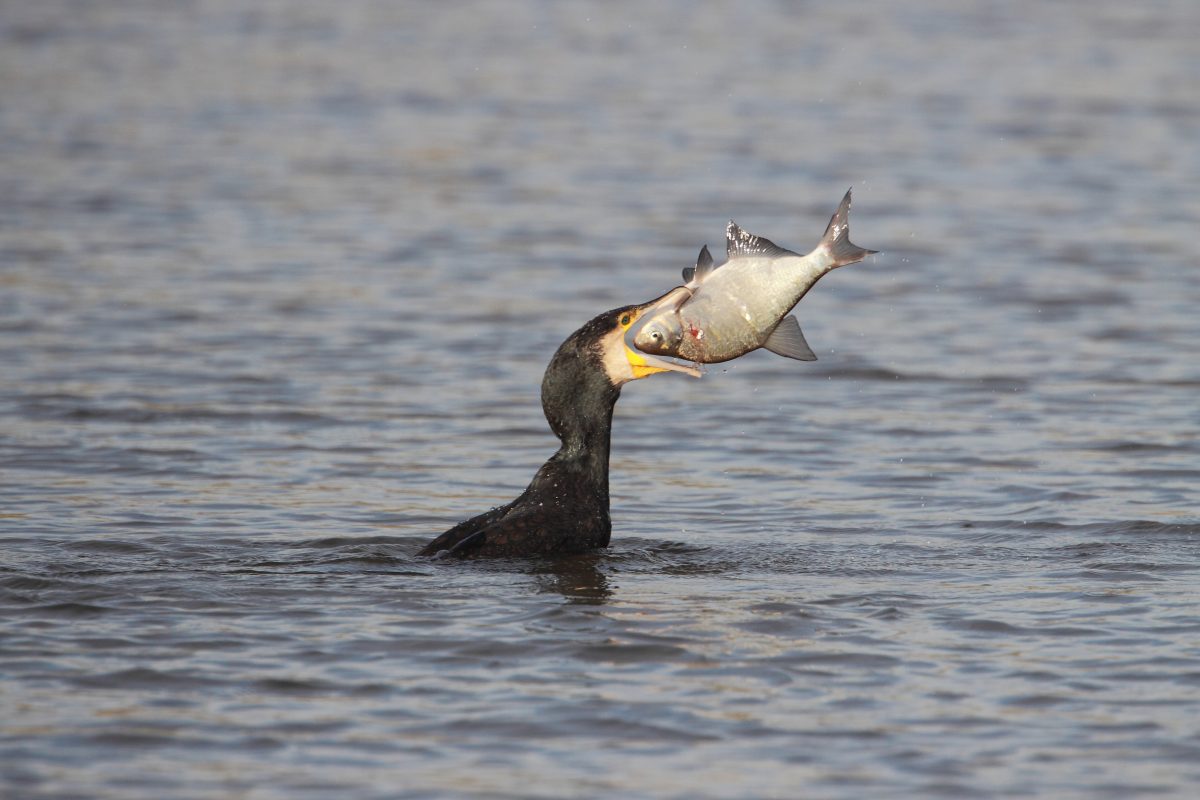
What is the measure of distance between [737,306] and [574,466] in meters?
1.15

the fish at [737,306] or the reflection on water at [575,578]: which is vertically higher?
the fish at [737,306]

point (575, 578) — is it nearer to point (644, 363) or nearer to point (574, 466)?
point (574, 466)

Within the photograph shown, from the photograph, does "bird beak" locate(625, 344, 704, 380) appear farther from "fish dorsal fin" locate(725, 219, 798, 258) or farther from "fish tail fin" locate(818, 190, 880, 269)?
"fish tail fin" locate(818, 190, 880, 269)

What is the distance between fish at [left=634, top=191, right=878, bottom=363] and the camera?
747cm

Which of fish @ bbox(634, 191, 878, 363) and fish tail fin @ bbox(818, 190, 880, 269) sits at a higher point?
fish tail fin @ bbox(818, 190, 880, 269)

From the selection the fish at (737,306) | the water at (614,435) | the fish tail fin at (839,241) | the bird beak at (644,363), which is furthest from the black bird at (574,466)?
the fish tail fin at (839,241)

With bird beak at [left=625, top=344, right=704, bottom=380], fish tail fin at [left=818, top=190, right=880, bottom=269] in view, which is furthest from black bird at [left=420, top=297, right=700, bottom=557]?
fish tail fin at [left=818, top=190, right=880, bottom=269]

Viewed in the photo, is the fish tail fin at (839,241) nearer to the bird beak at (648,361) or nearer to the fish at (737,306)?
the fish at (737,306)

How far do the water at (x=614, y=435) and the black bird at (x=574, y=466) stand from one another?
160 mm

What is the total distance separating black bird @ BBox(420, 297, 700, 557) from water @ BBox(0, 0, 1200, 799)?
16cm

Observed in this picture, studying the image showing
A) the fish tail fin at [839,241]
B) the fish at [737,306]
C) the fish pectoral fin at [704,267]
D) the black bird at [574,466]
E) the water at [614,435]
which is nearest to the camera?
the water at [614,435]

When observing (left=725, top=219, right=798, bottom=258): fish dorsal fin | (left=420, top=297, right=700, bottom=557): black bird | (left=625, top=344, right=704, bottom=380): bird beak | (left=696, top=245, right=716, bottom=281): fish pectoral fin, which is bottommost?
(left=420, top=297, right=700, bottom=557): black bird

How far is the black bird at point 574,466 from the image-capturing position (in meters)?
8.11

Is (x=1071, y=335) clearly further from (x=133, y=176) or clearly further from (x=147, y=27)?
(x=147, y=27)
